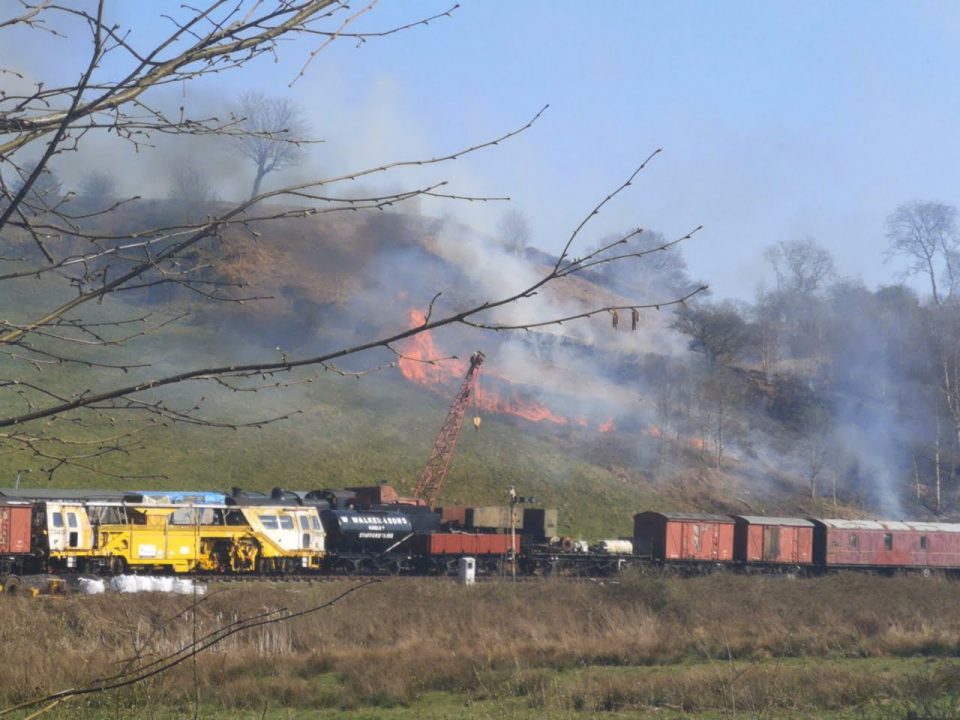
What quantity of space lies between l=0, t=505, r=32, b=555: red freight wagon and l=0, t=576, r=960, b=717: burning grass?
8953 millimetres

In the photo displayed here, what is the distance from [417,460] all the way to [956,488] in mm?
36828

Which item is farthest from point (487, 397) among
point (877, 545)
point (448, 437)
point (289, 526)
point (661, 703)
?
point (661, 703)

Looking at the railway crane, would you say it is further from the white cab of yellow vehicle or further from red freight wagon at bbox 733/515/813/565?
the white cab of yellow vehicle

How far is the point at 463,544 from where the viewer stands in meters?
39.8

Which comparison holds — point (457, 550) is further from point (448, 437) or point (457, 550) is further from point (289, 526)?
point (448, 437)

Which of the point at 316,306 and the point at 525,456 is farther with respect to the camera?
the point at 316,306

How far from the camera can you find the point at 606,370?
3524 inches

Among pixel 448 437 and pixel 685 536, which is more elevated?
pixel 448 437

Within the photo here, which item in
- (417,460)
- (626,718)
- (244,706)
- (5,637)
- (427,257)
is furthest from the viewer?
(427,257)

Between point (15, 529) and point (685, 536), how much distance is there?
26149 mm

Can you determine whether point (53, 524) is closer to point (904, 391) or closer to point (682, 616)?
point (682, 616)

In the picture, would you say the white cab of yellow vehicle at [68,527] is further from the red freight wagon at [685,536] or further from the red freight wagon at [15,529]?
the red freight wagon at [685,536]

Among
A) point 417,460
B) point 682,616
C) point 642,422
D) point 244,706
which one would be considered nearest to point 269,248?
point 417,460

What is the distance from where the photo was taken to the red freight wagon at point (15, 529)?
104 ft
